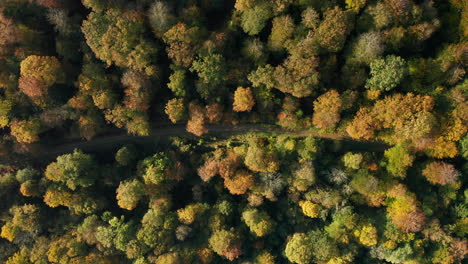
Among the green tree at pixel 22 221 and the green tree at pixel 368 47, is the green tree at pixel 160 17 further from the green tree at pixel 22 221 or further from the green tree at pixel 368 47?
the green tree at pixel 22 221

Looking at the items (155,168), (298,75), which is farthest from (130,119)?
(298,75)

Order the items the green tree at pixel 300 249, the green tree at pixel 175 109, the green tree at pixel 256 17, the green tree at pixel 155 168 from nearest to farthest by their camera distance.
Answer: the green tree at pixel 256 17, the green tree at pixel 300 249, the green tree at pixel 175 109, the green tree at pixel 155 168

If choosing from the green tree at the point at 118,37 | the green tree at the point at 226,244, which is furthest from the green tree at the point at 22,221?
the green tree at the point at 226,244

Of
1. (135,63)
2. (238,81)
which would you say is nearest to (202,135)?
(238,81)

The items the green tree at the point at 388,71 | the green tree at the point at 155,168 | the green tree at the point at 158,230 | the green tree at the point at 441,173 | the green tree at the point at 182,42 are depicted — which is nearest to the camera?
the green tree at the point at 388,71

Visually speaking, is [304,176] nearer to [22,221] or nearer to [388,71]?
[388,71]

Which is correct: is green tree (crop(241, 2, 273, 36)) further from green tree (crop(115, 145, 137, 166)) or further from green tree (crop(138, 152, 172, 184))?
green tree (crop(115, 145, 137, 166))
